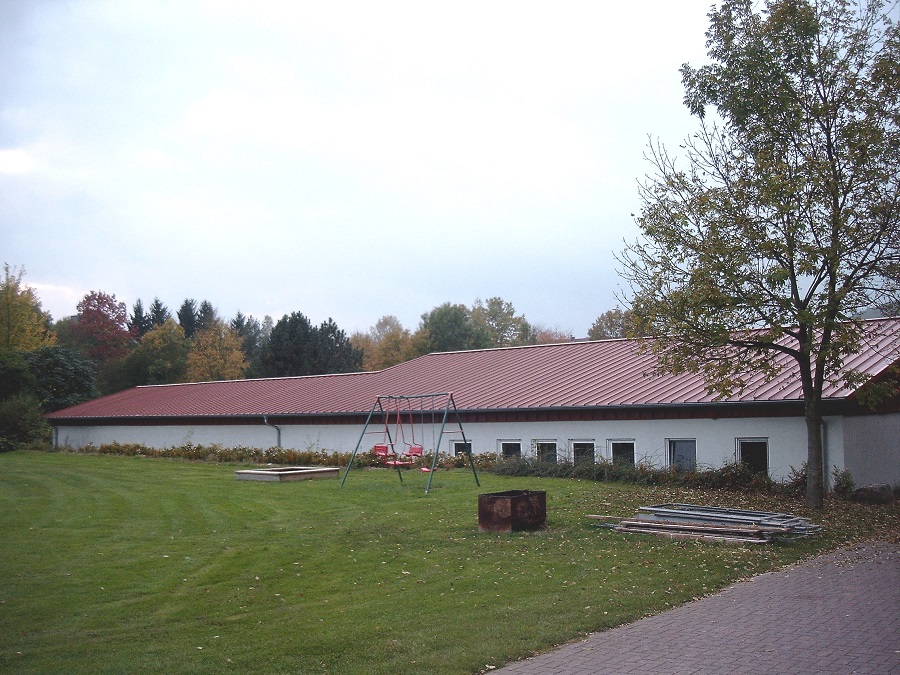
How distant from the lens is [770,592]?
32.1ft

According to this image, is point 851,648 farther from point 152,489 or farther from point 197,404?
point 197,404

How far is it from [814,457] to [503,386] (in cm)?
1405

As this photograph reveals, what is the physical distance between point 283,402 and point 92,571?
2502 cm

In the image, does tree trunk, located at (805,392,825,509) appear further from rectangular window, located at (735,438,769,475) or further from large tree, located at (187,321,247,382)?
large tree, located at (187,321,247,382)

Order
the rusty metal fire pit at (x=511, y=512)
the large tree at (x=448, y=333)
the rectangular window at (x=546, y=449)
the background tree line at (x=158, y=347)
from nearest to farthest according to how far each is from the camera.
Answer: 1. the rusty metal fire pit at (x=511, y=512)
2. the rectangular window at (x=546, y=449)
3. the background tree line at (x=158, y=347)
4. the large tree at (x=448, y=333)

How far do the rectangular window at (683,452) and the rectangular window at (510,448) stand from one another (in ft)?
16.7

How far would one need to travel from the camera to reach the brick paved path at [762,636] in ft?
22.9

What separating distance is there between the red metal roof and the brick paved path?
8.60 meters

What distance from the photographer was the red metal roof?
22.8 m

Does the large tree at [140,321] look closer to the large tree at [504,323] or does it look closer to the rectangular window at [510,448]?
the large tree at [504,323]

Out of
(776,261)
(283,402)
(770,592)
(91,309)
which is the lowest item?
(770,592)

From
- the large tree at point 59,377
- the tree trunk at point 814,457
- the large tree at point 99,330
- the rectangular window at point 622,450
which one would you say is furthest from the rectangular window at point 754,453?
the large tree at point 99,330

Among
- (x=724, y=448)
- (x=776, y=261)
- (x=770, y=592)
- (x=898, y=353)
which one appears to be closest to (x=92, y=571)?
(x=770, y=592)

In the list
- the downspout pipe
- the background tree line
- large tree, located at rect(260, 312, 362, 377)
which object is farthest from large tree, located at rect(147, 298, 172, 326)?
the downspout pipe
